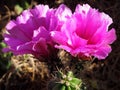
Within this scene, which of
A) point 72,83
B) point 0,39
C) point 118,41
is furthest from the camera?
point 0,39

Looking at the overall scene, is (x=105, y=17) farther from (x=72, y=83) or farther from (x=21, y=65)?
(x=21, y=65)

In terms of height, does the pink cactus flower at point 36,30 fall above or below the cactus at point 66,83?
above

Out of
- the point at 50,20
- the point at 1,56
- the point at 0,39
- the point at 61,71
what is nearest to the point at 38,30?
the point at 50,20

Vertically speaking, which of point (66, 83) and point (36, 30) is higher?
point (36, 30)
